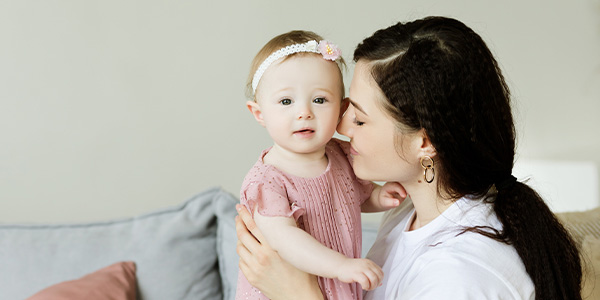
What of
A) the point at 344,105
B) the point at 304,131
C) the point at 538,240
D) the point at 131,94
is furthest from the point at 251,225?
the point at 131,94

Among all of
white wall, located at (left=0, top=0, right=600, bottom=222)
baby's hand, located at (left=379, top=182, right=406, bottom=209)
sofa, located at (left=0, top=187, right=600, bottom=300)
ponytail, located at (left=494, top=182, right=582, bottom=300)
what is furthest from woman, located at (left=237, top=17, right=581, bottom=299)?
white wall, located at (left=0, top=0, right=600, bottom=222)

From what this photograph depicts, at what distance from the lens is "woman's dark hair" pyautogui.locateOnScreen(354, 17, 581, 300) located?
3.95 ft

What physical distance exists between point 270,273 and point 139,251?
899 millimetres

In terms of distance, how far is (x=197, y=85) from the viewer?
249 centimetres

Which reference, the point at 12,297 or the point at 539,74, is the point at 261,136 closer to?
the point at 12,297

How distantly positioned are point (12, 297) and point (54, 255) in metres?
0.18

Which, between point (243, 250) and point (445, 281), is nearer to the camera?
point (445, 281)

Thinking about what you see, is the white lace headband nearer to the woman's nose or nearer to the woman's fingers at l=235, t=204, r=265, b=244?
the woman's nose

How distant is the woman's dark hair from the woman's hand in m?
0.38

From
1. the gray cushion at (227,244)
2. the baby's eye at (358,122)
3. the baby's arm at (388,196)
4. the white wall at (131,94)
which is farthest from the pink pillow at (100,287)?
the baby's eye at (358,122)

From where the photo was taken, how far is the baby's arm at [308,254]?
1170 millimetres

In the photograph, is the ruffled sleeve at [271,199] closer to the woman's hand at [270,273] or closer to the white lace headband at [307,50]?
the woman's hand at [270,273]

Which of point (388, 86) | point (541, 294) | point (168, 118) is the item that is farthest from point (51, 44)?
point (541, 294)

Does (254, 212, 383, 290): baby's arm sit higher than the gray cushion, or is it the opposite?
(254, 212, 383, 290): baby's arm
